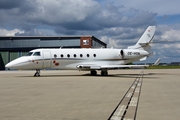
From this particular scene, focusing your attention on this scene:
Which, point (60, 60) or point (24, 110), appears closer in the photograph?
point (24, 110)

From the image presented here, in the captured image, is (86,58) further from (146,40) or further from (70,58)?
(146,40)

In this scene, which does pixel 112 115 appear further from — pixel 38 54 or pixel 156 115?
pixel 38 54

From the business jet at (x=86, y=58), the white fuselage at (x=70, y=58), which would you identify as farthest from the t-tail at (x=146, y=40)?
the white fuselage at (x=70, y=58)

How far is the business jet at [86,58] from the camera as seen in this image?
26297 mm

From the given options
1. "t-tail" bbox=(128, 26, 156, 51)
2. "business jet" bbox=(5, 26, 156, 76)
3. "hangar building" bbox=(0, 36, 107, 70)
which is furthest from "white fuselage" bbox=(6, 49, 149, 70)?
"hangar building" bbox=(0, 36, 107, 70)

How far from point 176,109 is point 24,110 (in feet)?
15.1

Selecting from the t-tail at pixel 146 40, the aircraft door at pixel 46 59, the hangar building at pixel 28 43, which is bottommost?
the aircraft door at pixel 46 59

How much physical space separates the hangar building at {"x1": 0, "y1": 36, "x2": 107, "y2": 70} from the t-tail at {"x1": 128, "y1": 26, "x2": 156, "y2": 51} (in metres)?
38.3

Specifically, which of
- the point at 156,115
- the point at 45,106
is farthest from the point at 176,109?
the point at 45,106

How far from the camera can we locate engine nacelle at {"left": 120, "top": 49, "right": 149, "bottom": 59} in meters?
30.0

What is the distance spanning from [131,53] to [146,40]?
10.3 ft

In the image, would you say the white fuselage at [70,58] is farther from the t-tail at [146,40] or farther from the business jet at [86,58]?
the t-tail at [146,40]

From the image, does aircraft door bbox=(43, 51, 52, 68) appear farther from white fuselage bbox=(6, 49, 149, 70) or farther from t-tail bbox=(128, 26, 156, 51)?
t-tail bbox=(128, 26, 156, 51)

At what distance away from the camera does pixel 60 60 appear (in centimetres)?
2750
